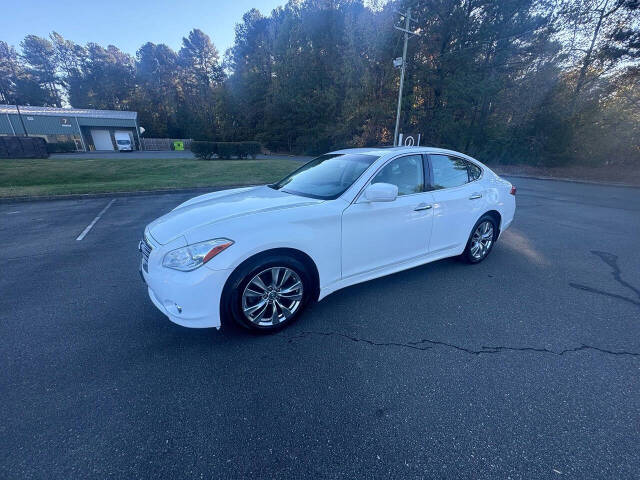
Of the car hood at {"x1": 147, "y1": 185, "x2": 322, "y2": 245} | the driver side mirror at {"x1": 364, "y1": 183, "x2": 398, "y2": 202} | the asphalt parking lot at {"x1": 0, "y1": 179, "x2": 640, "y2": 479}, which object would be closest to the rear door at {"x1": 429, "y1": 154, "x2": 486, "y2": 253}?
the asphalt parking lot at {"x1": 0, "y1": 179, "x2": 640, "y2": 479}

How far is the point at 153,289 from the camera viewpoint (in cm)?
247

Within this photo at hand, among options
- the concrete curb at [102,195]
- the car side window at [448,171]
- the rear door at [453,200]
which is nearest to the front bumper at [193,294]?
the rear door at [453,200]

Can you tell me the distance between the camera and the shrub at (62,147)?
32.2 metres

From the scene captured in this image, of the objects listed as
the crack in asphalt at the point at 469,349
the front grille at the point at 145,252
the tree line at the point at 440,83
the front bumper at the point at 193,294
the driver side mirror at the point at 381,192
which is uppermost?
the tree line at the point at 440,83

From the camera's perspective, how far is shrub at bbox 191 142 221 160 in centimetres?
2130

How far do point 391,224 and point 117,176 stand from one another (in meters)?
15.5

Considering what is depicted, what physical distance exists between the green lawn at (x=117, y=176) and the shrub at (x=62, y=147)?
22.9 meters

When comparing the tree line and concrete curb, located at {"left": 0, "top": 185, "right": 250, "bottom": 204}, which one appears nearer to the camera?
concrete curb, located at {"left": 0, "top": 185, "right": 250, "bottom": 204}

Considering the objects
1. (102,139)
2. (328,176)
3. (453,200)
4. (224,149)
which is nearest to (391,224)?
(328,176)

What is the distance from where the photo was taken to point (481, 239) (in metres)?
4.13

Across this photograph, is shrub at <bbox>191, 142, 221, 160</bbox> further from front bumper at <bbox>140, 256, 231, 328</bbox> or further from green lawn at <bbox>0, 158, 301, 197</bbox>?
front bumper at <bbox>140, 256, 231, 328</bbox>

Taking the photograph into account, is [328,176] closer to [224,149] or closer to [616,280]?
[616,280]

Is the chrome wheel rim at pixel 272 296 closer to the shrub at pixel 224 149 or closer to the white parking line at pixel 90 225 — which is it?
the white parking line at pixel 90 225

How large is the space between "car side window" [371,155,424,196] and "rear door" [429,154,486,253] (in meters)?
0.21
